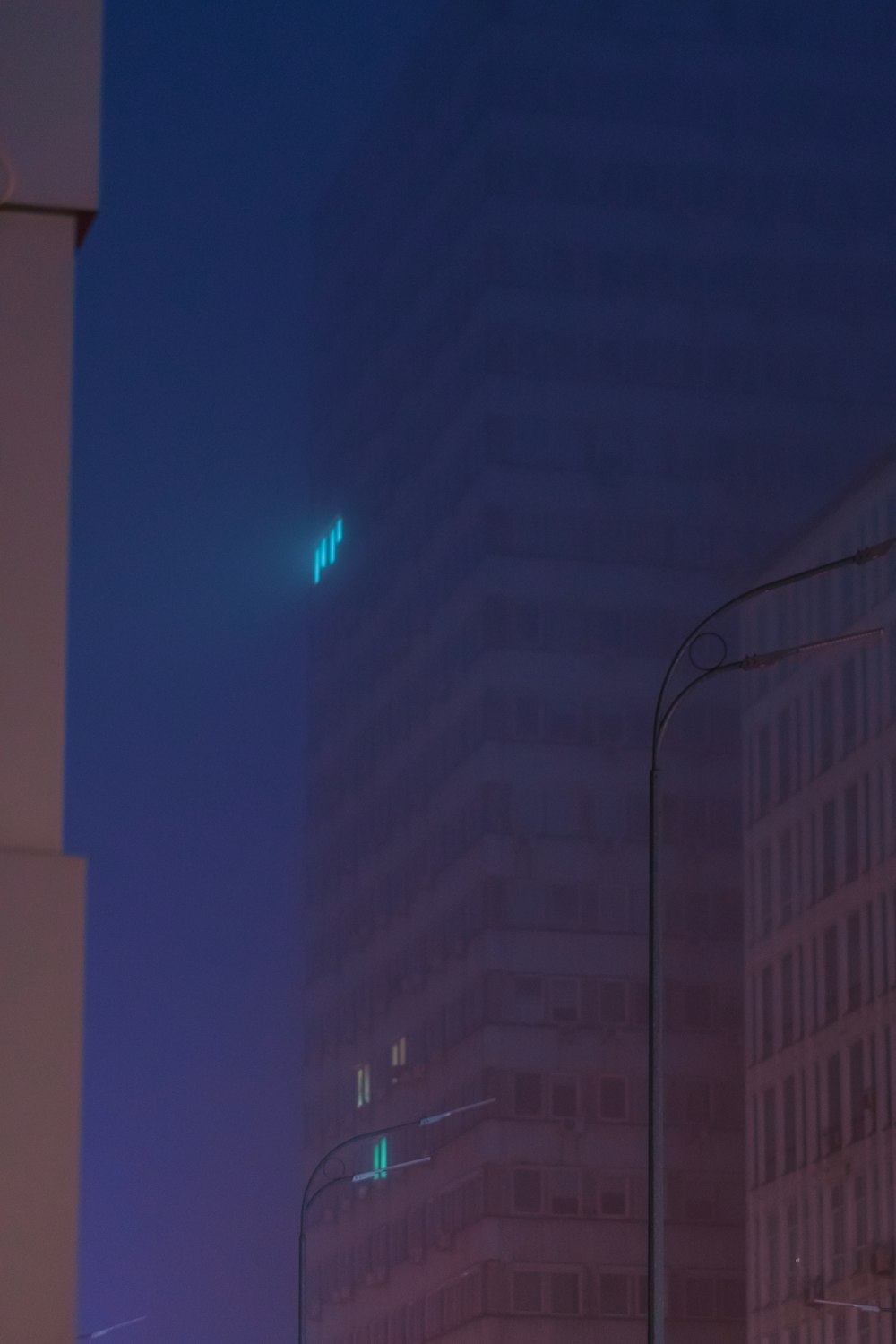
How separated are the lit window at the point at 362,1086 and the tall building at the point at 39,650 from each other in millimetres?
95282

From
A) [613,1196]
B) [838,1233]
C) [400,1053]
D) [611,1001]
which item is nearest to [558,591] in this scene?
[611,1001]

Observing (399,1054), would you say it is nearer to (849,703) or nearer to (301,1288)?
(849,703)

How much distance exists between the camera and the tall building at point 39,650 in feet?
16.8

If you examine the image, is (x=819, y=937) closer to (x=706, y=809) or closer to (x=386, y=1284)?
(x=706, y=809)

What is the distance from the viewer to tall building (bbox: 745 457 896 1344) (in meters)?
64.4

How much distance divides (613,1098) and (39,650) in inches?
3301

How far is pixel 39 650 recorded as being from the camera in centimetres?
540

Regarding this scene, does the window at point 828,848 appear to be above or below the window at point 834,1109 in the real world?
above

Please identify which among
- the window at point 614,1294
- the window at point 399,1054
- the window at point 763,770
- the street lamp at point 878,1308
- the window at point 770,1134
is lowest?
the window at point 614,1294

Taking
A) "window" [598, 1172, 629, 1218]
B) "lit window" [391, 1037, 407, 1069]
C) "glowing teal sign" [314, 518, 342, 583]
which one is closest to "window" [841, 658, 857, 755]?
"window" [598, 1172, 629, 1218]

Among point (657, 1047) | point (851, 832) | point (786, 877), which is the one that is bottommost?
point (657, 1047)

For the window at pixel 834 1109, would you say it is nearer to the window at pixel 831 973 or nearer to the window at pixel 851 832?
the window at pixel 831 973

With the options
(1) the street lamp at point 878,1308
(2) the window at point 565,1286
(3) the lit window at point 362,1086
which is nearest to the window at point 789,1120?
(1) the street lamp at point 878,1308

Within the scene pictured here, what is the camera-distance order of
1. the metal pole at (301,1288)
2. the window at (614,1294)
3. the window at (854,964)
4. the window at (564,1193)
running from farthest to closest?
1. the window at (564,1193)
2. the window at (614,1294)
3. the window at (854,964)
4. the metal pole at (301,1288)
